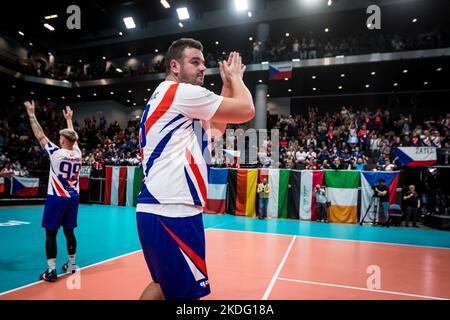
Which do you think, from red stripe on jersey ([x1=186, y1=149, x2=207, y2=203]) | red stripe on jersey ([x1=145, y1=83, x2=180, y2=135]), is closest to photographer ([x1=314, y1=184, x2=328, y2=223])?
red stripe on jersey ([x1=186, y1=149, x2=207, y2=203])

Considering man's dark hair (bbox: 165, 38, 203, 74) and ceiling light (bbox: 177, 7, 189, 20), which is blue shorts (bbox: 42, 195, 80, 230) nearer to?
man's dark hair (bbox: 165, 38, 203, 74)

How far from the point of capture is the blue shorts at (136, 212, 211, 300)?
145cm

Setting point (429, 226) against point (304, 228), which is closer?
point (304, 228)

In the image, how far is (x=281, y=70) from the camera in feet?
59.6

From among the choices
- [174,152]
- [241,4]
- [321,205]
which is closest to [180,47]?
[174,152]

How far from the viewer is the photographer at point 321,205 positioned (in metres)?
11.0

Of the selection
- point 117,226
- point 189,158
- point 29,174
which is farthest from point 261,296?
point 29,174

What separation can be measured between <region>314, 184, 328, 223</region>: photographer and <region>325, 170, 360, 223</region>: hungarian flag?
252mm

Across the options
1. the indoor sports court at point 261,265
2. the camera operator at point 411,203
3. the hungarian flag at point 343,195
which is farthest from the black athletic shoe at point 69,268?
the camera operator at point 411,203

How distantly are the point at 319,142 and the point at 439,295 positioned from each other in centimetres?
1333

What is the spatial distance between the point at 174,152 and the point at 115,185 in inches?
578

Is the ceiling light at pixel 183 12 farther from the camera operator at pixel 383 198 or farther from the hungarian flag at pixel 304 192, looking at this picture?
Answer: the camera operator at pixel 383 198
